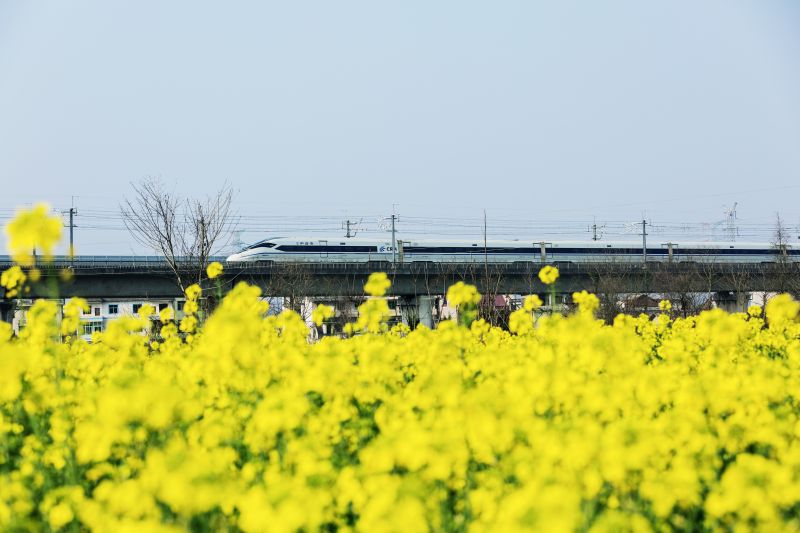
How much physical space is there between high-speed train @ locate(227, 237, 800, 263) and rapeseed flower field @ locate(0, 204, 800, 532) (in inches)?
1303

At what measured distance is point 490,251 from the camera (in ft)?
142

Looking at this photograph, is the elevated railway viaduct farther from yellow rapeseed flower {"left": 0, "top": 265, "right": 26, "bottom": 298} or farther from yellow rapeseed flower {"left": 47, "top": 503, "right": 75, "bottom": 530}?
yellow rapeseed flower {"left": 47, "top": 503, "right": 75, "bottom": 530}

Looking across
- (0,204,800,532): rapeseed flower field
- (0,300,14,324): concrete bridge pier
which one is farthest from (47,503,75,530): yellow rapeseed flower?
(0,300,14,324): concrete bridge pier

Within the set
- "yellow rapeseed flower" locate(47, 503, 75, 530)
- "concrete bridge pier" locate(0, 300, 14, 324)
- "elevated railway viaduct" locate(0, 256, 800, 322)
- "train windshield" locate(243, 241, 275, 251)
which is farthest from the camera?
"train windshield" locate(243, 241, 275, 251)

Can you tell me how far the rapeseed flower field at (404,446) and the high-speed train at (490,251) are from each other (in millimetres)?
33107

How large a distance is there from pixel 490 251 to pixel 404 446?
4147 cm

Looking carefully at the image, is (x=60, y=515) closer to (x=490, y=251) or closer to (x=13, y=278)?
(x=13, y=278)

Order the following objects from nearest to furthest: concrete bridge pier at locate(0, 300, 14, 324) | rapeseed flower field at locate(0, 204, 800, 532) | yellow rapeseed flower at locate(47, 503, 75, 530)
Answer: rapeseed flower field at locate(0, 204, 800, 532) → yellow rapeseed flower at locate(47, 503, 75, 530) → concrete bridge pier at locate(0, 300, 14, 324)

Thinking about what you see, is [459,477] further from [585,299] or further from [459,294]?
[585,299]

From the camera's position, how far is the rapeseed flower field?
83.6 inches

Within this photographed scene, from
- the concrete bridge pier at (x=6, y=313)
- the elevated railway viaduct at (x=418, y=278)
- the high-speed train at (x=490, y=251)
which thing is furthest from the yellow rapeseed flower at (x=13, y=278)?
the high-speed train at (x=490, y=251)

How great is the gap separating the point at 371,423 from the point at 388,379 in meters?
0.35

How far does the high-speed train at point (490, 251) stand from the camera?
3966 centimetres

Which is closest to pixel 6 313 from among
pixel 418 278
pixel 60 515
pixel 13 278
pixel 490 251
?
pixel 418 278
